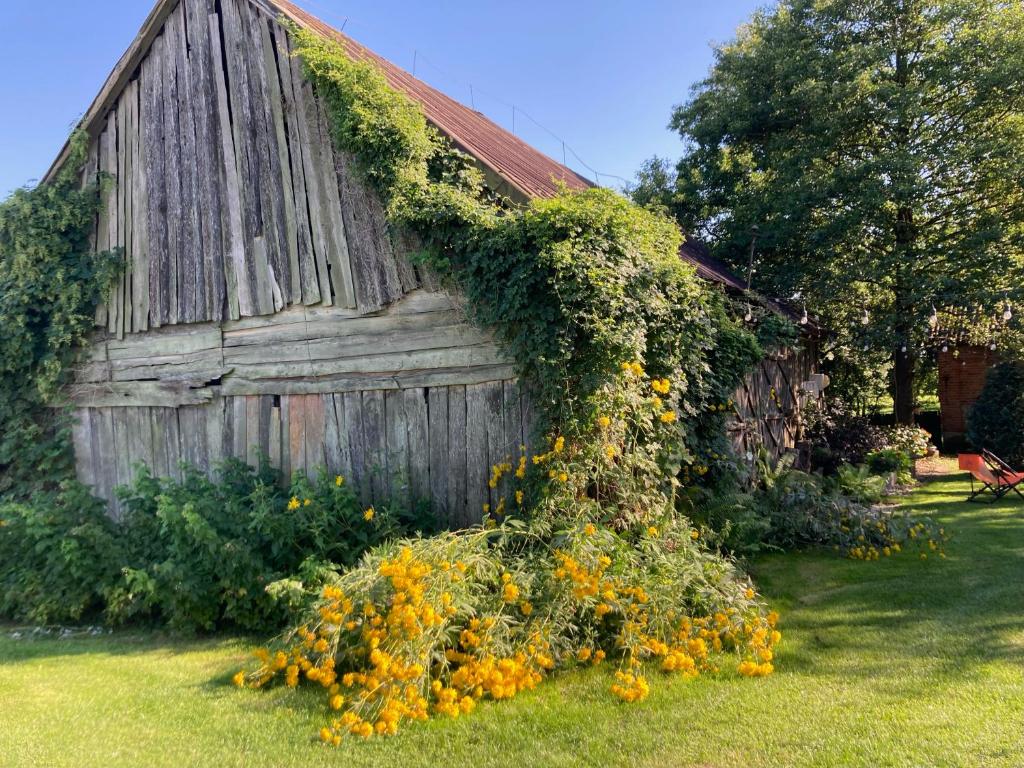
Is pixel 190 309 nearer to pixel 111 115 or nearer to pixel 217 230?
pixel 217 230

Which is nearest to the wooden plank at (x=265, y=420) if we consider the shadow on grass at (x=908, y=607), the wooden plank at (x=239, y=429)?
the wooden plank at (x=239, y=429)

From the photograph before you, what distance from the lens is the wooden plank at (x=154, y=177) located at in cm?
788

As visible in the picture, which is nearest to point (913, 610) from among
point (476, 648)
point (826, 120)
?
point (476, 648)

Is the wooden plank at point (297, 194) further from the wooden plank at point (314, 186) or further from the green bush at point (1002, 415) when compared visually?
the green bush at point (1002, 415)

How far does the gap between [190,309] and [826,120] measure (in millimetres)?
10585

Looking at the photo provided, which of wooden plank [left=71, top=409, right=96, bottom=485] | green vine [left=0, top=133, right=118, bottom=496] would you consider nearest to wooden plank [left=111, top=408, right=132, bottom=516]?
wooden plank [left=71, top=409, right=96, bottom=485]

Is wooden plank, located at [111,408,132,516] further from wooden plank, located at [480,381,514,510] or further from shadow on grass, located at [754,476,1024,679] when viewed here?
shadow on grass, located at [754,476,1024,679]

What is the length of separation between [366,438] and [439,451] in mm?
831

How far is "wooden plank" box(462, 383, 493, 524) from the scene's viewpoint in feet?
19.4

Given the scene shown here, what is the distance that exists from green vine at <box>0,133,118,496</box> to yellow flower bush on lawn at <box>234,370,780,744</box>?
5.46 meters

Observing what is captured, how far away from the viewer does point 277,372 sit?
7.09 m

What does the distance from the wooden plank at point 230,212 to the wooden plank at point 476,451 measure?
112 inches

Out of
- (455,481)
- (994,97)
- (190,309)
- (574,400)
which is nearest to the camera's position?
(574,400)

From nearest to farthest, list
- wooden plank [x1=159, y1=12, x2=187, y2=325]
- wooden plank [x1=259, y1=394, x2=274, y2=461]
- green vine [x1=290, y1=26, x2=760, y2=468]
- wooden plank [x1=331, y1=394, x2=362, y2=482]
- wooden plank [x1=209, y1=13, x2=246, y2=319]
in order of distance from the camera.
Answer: green vine [x1=290, y1=26, x2=760, y2=468], wooden plank [x1=331, y1=394, x2=362, y2=482], wooden plank [x1=259, y1=394, x2=274, y2=461], wooden plank [x1=209, y1=13, x2=246, y2=319], wooden plank [x1=159, y1=12, x2=187, y2=325]
